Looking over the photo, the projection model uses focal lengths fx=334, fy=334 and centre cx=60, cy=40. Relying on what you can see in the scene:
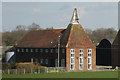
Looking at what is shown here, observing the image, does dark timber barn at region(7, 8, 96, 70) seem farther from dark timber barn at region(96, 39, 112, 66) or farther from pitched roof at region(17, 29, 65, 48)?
dark timber barn at region(96, 39, 112, 66)

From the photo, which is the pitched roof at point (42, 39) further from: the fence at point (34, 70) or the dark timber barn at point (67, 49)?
the fence at point (34, 70)

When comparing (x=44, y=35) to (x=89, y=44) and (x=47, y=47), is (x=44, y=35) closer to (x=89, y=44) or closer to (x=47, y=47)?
(x=47, y=47)

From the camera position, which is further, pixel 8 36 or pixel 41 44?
pixel 8 36

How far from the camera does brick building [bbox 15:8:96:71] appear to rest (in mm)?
53312

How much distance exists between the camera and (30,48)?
196 feet

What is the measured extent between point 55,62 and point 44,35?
7.36 m

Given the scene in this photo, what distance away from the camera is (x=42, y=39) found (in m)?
59.7

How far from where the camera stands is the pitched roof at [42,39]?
57.3m

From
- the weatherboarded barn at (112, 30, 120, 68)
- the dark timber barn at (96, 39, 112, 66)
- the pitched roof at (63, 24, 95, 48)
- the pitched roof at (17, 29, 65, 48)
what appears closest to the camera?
the pitched roof at (63, 24, 95, 48)

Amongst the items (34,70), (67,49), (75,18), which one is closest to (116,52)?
(75,18)

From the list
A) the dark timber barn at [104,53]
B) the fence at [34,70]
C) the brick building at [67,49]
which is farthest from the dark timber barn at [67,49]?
the dark timber barn at [104,53]

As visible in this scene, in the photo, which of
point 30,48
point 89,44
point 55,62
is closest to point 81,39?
point 89,44

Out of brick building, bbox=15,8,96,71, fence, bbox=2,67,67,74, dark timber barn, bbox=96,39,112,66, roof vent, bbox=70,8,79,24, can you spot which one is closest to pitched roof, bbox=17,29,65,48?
brick building, bbox=15,8,96,71

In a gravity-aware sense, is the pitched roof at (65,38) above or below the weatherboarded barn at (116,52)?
above
